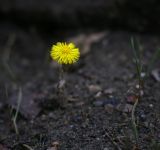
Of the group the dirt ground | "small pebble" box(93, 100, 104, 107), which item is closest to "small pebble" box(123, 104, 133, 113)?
the dirt ground

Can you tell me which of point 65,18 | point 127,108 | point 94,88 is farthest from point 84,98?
point 65,18

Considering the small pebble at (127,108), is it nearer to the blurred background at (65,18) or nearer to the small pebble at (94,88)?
the small pebble at (94,88)

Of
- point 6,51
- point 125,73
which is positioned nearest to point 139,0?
point 125,73

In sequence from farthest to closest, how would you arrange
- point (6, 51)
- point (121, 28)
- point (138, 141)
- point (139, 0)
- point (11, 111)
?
point (6, 51) → point (121, 28) → point (139, 0) → point (11, 111) → point (138, 141)

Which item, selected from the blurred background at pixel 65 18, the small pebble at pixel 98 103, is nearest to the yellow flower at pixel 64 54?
the small pebble at pixel 98 103

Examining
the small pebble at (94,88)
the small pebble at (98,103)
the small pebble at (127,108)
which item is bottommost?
the small pebble at (127,108)

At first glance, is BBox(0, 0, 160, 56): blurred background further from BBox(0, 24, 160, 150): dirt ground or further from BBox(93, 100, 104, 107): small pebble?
BBox(93, 100, 104, 107): small pebble

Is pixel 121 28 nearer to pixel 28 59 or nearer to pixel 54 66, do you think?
pixel 54 66

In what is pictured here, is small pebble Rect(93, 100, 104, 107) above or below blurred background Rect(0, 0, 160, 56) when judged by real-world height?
below

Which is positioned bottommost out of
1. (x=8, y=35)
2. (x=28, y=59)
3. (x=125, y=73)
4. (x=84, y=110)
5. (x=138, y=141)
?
(x=138, y=141)
